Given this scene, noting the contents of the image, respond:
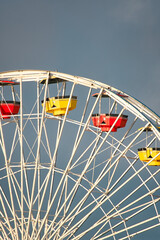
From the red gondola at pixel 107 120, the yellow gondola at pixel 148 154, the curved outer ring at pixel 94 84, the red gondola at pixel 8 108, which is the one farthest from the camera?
the yellow gondola at pixel 148 154

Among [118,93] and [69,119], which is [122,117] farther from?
[69,119]

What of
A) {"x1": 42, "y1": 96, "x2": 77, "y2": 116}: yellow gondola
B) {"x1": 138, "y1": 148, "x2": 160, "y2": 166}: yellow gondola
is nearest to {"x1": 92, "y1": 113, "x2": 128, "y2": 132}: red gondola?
{"x1": 42, "y1": 96, "x2": 77, "y2": 116}: yellow gondola

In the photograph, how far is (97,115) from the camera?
32531mm

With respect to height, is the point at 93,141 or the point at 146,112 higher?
the point at 146,112

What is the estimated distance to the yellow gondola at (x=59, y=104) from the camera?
99.7ft

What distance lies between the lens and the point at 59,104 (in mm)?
30594

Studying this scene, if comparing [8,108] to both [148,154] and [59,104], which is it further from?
[148,154]

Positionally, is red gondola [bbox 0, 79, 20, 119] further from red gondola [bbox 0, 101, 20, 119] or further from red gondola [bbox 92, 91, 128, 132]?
red gondola [bbox 92, 91, 128, 132]

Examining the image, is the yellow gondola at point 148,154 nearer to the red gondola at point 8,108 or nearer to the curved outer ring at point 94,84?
the curved outer ring at point 94,84

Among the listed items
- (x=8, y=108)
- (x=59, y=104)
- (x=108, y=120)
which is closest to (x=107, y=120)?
(x=108, y=120)

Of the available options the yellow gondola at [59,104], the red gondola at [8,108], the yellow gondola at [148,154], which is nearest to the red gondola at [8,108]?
the red gondola at [8,108]

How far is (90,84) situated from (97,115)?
448cm

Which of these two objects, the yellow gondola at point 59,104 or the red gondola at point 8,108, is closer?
the yellow gondola at point 59,104

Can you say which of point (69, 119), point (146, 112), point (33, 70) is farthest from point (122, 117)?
point (33, 70)
